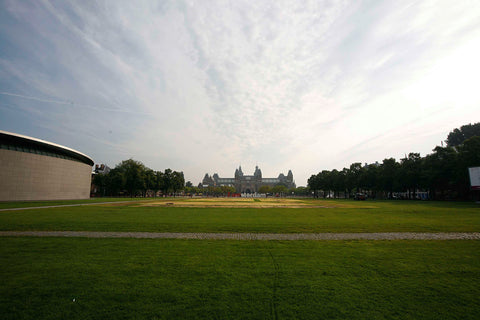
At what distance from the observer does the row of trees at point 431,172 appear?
50.1m

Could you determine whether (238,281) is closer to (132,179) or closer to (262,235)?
(262,235)

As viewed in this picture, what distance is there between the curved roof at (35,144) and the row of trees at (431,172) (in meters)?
88.4

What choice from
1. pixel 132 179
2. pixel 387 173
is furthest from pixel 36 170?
pixel 387 173

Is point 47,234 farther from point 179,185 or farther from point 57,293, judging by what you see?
point 179,185

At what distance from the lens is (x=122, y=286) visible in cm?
634

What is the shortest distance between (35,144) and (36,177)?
7.05m

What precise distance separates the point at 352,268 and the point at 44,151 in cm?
6564

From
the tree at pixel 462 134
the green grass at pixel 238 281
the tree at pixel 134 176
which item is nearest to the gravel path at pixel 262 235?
the green grass at pixel 238 281

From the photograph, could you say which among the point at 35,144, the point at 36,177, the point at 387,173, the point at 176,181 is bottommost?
the point at 36,177

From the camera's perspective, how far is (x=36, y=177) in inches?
1983

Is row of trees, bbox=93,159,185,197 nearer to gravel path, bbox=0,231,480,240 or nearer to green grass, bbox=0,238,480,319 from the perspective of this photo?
gravel path, bbox=0,231,480,240

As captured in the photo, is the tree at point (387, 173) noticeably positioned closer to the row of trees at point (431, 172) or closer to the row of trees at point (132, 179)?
the row of trees at point (431, 172)

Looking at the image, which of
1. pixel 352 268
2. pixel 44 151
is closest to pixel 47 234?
pixel 352 268

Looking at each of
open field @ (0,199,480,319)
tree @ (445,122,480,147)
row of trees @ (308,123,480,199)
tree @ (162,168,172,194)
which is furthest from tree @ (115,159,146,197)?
tree @ (445,122,480,147)
